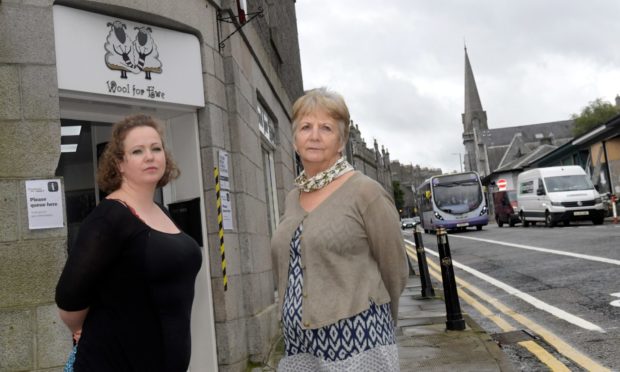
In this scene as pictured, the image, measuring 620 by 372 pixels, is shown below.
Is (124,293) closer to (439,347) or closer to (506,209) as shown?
(439,347)

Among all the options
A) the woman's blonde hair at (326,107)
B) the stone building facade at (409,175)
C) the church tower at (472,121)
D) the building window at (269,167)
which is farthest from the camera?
the stone building facade at (409,175)

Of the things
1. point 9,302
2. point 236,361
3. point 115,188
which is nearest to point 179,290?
point 115,188

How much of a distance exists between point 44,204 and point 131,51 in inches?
69.5

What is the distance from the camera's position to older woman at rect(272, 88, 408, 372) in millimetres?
2152

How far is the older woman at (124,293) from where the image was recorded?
189cm

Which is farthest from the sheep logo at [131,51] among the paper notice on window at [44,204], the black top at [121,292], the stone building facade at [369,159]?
the stone building facade at [369,159]

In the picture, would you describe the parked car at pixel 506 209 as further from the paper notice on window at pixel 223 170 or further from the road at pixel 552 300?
the paper notice on window at pixel 223 170

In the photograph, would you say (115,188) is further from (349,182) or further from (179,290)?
(349,182)

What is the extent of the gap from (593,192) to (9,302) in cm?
2309

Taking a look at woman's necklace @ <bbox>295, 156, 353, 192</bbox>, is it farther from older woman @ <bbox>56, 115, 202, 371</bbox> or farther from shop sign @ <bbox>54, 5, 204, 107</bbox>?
shop sign @ <bbox>54, 5, 204, 107</bbox>

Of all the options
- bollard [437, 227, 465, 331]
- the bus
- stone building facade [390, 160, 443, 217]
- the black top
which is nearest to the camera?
the black top

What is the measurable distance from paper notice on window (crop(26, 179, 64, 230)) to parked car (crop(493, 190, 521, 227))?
90.2ft

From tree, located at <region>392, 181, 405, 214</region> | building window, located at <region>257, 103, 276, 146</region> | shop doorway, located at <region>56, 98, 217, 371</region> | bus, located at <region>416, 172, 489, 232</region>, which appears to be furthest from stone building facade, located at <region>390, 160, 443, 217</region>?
shop doorway, located at <region>56, 98, 217, 371</region>

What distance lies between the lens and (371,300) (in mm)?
2197
